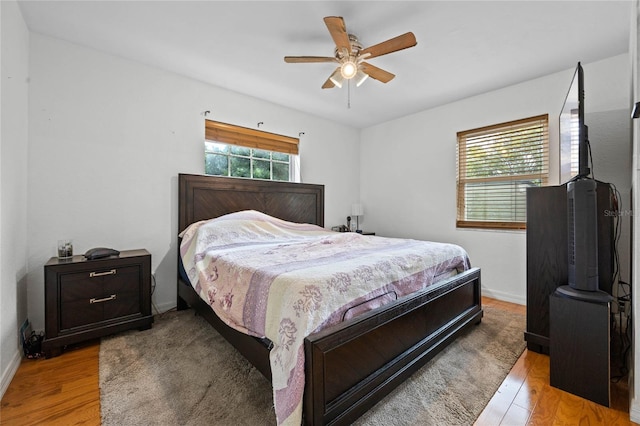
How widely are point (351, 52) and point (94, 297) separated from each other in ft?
9.47

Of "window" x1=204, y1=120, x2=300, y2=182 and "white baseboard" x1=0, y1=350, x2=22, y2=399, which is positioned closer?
"white baseboard" x1=0, y1=350, x2=22, y2=399

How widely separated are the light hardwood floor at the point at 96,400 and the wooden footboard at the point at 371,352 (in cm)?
45

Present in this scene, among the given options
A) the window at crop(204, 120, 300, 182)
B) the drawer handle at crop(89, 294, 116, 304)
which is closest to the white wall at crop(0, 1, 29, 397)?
the drawer handle at crop(89, 294, 116, 304)

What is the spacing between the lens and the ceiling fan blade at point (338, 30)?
1789mm

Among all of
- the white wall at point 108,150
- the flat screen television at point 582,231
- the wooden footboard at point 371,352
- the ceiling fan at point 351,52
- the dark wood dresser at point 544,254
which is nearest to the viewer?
the wooden footboard at point 371,352

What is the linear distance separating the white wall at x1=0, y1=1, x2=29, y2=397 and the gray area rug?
0.57 m

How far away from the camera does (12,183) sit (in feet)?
6.24

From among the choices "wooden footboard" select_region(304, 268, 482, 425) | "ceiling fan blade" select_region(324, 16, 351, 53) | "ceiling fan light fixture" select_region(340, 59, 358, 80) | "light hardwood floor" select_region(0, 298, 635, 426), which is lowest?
"light hardwood floor" select_region(0, 298, 635, 426)

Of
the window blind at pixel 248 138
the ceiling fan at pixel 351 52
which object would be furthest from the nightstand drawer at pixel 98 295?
the ceiling fan at pixel 351 52

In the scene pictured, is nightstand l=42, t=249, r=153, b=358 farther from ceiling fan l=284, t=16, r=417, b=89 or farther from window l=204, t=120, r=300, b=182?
ceiling fan l=284, t=16, r=417, b=89

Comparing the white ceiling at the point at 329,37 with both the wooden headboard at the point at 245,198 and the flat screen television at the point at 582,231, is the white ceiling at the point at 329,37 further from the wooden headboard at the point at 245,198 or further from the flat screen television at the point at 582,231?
the wooden headboard at the point at 245,198

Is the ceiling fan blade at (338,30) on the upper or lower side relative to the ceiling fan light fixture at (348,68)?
upper

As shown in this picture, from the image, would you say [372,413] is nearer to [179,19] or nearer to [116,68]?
[179,19]

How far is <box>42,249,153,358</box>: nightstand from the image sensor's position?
79.7 inches
